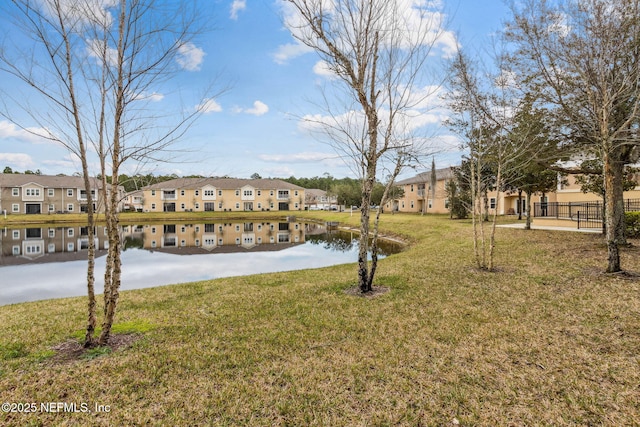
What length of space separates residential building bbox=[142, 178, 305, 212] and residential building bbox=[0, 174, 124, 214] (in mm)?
10467

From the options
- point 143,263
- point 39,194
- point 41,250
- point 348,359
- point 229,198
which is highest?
point 39,194

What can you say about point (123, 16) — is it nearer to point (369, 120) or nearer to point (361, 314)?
point (369, 120)

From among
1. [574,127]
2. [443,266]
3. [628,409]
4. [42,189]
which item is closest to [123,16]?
[628,409]

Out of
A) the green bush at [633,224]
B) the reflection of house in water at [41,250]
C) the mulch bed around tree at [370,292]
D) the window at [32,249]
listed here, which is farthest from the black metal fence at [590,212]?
the window at [32,249]

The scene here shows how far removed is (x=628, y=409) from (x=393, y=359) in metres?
2.40

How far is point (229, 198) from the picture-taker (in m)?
63.1

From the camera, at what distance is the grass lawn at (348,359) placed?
3.36 m

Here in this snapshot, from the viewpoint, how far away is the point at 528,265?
10.4 meters

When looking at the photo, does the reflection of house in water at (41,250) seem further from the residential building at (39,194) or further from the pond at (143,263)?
the residential building at (39,194)

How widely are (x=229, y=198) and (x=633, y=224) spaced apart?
57.9 m

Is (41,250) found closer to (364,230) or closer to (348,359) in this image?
(364,230)

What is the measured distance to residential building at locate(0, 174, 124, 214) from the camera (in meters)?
50.1

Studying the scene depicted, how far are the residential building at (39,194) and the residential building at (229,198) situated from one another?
34.3 feet

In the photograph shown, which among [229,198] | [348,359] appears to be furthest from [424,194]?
[348,359]
